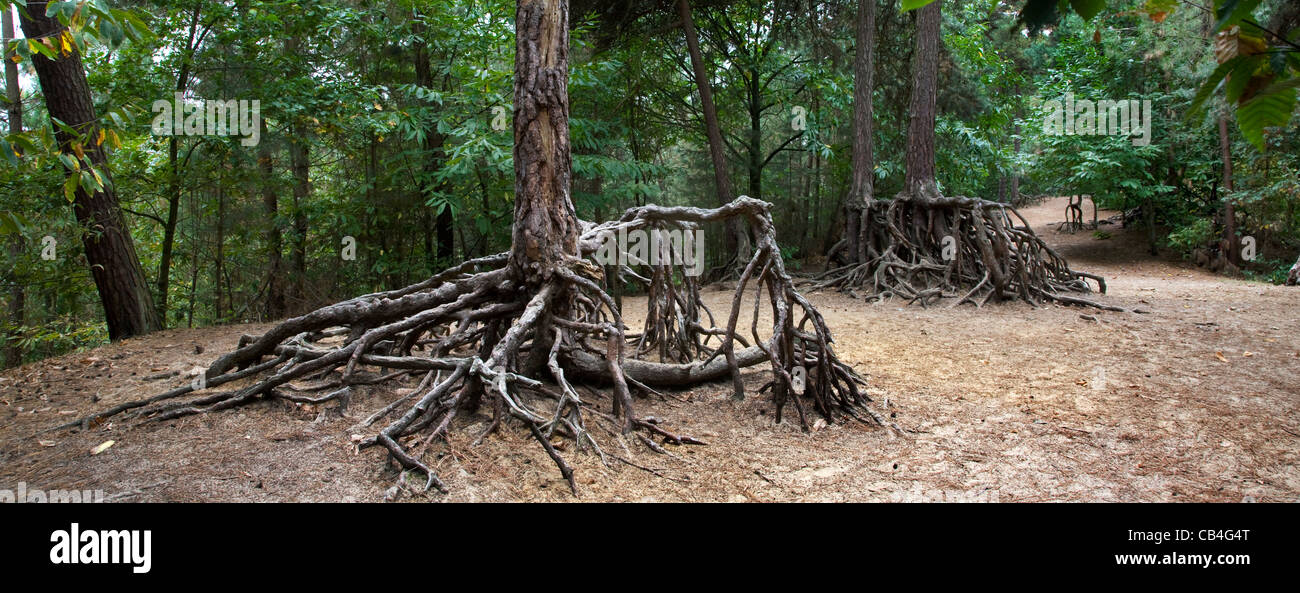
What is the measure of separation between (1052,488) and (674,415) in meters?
1.90

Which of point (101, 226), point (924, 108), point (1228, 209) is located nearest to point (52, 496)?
point (101, 226)

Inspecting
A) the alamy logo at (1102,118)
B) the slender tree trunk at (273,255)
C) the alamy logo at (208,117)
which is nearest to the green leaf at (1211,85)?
the alamy logo at (208,117)

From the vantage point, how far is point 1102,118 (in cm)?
1259

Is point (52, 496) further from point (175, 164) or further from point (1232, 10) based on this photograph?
point (175, 164)

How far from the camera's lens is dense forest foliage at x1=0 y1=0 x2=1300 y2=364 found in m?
7.20

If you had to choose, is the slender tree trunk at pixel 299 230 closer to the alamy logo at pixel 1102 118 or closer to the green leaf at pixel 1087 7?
the green leaf at pixel 1087 7

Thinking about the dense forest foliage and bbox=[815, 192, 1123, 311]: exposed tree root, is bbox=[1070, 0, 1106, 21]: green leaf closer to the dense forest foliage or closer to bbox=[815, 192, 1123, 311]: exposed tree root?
the dense forest foliage

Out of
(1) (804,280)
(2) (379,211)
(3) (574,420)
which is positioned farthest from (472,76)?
(3) (574,420)

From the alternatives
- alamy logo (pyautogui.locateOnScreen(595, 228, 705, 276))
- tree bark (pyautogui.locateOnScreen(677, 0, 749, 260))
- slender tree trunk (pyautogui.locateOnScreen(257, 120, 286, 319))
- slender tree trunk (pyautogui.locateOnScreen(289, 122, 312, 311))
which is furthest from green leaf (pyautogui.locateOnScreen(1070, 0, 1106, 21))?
tree bark (pyautogui.locateOnScreen(677, 0, 749, 260))

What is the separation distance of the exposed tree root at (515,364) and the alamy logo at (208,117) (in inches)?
167

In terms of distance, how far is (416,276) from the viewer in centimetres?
998

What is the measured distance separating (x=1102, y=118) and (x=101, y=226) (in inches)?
615

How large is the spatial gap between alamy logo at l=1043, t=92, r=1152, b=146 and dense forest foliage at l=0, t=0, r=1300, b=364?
0.62 feet

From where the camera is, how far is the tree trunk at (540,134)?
3625 millimetres
